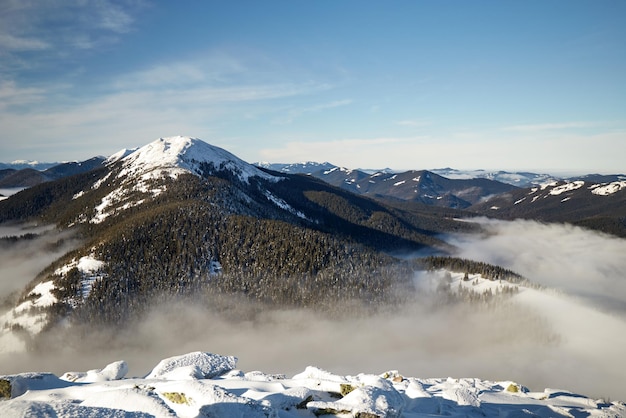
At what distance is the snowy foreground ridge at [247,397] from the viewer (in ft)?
77.0

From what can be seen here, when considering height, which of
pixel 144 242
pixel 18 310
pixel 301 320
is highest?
pixel 144 242

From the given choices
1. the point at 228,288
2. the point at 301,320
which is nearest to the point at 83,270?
the point at 228,288

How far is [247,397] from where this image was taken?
30453 mm

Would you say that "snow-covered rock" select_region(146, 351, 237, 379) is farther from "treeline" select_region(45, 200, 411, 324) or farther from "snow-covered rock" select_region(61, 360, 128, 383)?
"treeline" select_region(45, 200, 411, 324)

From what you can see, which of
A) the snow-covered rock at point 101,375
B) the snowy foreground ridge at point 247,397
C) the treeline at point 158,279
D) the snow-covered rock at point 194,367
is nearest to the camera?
the snowy foreground ridge at point 247,397

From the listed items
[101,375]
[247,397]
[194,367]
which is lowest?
[101,375]

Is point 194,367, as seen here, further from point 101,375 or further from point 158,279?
point 158,279

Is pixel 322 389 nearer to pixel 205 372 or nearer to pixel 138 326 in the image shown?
pixel 205 372

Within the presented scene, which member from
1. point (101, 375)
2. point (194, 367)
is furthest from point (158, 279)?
point (194, 367)

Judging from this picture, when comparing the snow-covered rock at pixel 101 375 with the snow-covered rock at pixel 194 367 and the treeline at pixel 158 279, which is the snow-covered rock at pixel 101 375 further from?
the treeline at pixel 158 279

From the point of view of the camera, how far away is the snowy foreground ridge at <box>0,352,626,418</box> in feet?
77.0

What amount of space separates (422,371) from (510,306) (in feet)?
232

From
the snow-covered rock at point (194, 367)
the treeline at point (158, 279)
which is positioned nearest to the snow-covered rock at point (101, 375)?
the snow-covered rock at point (194, 367)

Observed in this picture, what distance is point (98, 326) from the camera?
15238 centimetres
